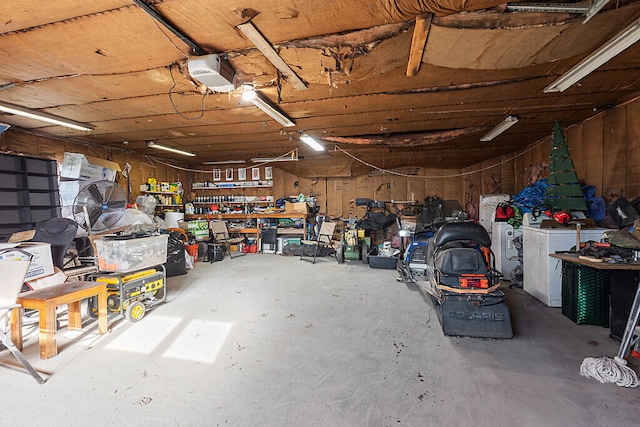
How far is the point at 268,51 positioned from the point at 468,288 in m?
2.74

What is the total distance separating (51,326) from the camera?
2.32 meters

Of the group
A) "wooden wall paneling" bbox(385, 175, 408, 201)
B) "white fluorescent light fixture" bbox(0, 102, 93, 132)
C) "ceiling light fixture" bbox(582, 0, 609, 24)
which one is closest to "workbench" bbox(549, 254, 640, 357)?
"ceiling light fixture" bbox(582, 0, 609, 24)

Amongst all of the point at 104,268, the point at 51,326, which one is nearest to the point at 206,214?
the point at 104,268

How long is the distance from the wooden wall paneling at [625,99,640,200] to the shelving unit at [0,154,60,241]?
8.35 metres

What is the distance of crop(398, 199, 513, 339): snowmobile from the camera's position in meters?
2.57

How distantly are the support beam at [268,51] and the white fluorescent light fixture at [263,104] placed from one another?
1.63ft

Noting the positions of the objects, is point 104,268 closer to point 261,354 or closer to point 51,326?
point 51,326

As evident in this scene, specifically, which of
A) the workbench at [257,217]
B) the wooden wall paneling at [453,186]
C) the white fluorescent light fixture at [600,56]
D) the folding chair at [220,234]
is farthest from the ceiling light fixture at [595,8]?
the folding chair at [220,234]

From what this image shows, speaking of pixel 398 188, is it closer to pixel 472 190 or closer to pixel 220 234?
pixel 472 190

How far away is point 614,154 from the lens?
3.61m

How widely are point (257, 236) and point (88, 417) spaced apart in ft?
19.7

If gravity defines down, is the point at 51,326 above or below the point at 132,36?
below

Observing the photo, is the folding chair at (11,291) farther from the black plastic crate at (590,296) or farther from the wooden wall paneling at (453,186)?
the wooden wall paneling at (453,186)

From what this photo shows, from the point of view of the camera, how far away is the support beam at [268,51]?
197cm
